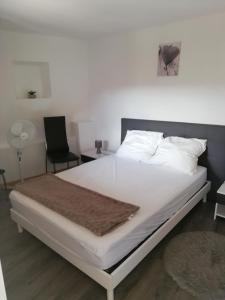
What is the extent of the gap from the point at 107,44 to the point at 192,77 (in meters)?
1.70

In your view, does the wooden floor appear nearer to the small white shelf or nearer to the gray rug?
the gray rug

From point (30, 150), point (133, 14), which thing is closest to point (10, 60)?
point (30, 150)

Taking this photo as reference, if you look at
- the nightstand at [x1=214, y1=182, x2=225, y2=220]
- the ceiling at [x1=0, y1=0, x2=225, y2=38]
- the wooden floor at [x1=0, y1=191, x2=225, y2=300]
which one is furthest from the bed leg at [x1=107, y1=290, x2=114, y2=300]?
the ceiling at [x1=0, y1=0, x2=225, y2=38]

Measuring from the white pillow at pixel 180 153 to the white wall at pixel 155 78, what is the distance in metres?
0.37

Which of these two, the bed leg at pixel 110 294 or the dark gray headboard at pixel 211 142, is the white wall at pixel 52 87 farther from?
the bed leg at pixel 110 294

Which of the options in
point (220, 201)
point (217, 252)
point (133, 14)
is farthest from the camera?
point (133, 14)

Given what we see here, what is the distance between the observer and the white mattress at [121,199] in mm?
1689

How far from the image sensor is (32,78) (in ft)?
13.5

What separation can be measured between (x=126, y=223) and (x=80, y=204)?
1.60 feet

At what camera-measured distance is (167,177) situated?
2.75 meters

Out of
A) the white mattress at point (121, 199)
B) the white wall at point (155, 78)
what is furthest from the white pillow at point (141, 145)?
the white wall at point (155, 78)

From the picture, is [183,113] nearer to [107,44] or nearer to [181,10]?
[181,10]

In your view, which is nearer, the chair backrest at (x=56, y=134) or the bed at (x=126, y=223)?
the bed at (x=126, y=223)

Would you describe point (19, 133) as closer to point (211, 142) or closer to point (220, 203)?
point (211, 142)
